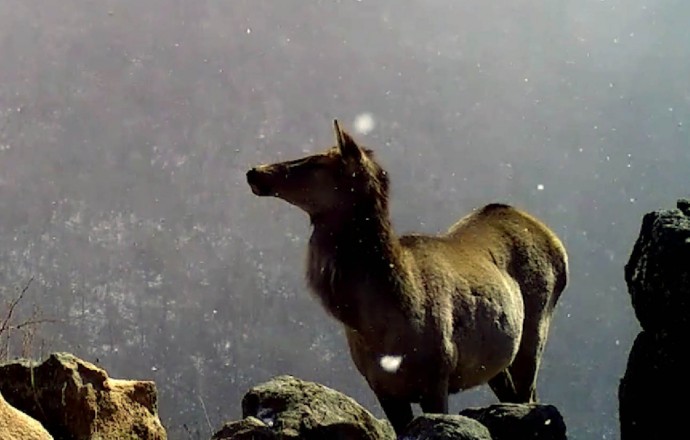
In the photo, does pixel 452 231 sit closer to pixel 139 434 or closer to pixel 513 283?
pixel 513 283

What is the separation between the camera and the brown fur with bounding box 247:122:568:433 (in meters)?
5.20

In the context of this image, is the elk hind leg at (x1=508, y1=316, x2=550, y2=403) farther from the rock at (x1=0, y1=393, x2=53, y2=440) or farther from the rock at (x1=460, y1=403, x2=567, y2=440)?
the rock at (x1=0, y1=393, x2=53, y2=440)

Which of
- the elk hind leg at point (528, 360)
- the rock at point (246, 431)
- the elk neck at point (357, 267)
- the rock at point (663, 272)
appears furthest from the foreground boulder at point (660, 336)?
the rock at point (246, 431)

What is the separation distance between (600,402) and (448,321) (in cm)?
2342

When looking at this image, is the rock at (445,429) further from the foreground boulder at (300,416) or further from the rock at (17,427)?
the rock at (17,427)

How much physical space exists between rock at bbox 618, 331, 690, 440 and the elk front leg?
1.22m

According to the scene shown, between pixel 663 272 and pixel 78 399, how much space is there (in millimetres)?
3069

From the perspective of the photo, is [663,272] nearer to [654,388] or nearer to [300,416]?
[654,388]

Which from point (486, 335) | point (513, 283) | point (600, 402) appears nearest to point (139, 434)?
point (486, 335)

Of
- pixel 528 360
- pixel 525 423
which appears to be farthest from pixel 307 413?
pixel 528 360

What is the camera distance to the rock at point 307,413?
414cm

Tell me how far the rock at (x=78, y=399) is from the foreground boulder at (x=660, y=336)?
8.32 ft

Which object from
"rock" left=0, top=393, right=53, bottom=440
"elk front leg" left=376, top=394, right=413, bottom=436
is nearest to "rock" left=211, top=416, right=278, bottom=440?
"rock" left=0, top=393, right=53, bottom=440

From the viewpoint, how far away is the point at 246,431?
3910 millimetres
